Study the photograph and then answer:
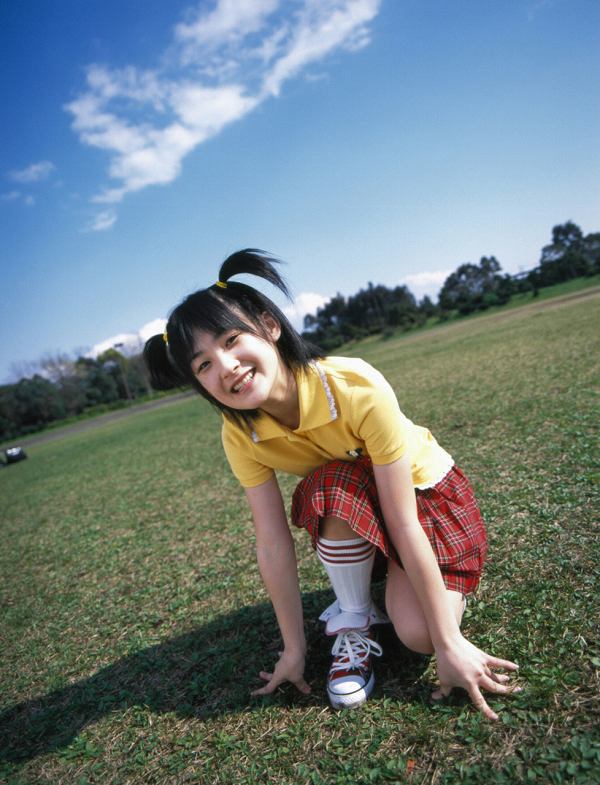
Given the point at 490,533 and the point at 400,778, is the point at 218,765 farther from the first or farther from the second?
the point at 490,533

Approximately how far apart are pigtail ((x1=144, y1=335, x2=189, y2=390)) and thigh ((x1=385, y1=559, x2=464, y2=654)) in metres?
1.12

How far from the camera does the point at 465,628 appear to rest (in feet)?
6.56

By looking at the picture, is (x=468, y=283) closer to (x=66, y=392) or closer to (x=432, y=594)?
(x=66, y=392)

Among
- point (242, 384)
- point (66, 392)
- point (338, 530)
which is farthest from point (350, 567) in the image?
point (66, 392)

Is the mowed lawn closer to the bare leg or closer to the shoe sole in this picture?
the shoe sole

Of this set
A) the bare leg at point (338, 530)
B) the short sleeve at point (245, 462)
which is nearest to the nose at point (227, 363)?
the short sleeve at point (245, 462)

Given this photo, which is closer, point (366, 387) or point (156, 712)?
point (366, 387)

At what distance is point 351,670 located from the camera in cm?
184

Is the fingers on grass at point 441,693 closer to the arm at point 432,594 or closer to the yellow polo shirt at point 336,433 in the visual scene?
the arm at point 432,594

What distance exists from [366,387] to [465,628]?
1.06m

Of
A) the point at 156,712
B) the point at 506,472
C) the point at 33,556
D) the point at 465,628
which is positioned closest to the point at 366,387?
the point at 465,628

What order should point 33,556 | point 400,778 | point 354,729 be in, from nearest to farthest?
1. point 400,778
2. point 354,729
3. point 33,556

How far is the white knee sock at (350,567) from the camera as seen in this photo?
1903mm

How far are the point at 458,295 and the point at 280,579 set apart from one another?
60.6 metres
